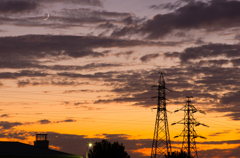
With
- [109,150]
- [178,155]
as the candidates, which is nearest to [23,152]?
[109,150]

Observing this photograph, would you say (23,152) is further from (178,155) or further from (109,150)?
(178,155)

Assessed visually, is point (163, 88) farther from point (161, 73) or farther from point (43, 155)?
point (43, 155)

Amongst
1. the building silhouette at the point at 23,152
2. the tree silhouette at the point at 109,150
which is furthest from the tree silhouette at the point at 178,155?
the building silhouette at the point at 23,152

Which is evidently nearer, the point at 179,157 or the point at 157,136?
the point at 157,136

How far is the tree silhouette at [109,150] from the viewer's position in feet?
333

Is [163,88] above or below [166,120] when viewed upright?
above

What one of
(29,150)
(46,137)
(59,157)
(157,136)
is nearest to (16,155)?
(29,150)

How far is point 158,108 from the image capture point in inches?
3438

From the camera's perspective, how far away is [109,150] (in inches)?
4040

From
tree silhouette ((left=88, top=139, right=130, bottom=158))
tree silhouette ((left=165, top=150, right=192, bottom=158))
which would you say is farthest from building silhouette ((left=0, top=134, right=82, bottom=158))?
tree silhouette ((left=165, top=150, right=192, bottom=158))

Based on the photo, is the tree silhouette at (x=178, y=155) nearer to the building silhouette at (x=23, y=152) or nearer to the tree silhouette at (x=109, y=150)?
the tree silhouette at (x=109, y=150)

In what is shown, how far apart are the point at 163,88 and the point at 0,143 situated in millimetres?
49352

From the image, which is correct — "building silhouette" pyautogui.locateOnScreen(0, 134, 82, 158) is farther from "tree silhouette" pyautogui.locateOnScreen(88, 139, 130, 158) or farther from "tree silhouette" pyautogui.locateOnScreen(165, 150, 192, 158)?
"tree silhouette" pyautogui.locateOnScreen(165, 150, 192, 158)

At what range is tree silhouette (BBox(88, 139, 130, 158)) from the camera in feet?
333
